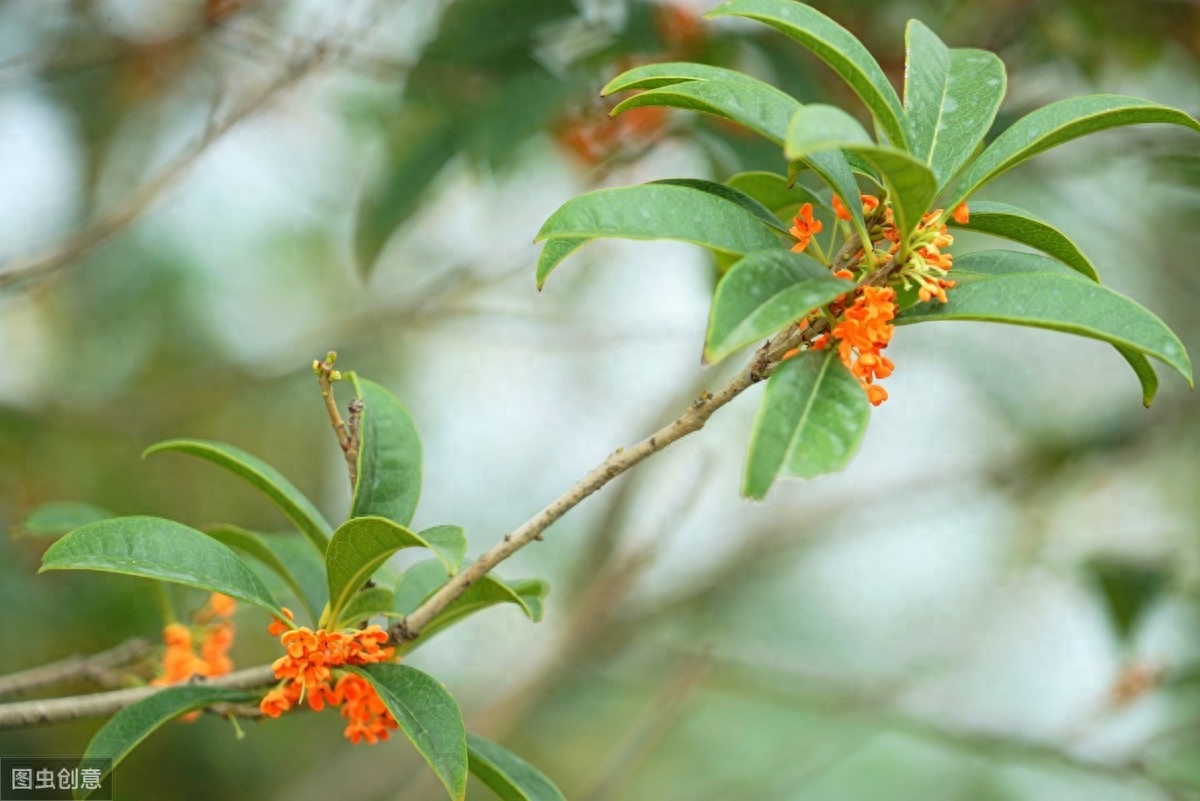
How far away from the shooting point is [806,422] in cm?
74

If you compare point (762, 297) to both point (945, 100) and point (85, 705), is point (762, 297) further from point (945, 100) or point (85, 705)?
point (85, 705)

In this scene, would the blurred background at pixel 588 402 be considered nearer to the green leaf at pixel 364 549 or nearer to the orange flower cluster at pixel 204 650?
the orange flower cluster at pixel 204 650

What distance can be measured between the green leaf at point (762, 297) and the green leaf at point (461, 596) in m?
0.30

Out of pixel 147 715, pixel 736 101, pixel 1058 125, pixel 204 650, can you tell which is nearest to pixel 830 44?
pixel 736 101

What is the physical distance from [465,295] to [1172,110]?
1513 mm

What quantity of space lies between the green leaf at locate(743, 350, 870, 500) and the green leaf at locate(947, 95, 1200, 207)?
0.60 feet

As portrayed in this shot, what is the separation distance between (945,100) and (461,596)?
585 mm

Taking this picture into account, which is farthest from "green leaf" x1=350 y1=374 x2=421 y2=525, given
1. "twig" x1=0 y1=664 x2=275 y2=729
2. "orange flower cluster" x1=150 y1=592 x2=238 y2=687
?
"orange flower cluster" x1=150 y1=592 x2=238 y2=687

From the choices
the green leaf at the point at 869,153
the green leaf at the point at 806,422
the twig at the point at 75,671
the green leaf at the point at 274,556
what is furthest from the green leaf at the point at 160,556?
the green leaf at the point at 869,153

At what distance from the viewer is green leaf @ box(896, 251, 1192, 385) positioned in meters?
0.75

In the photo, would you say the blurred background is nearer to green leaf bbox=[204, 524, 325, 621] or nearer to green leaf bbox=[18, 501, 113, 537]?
green leaf bbox=[18, 501, 113, 537]

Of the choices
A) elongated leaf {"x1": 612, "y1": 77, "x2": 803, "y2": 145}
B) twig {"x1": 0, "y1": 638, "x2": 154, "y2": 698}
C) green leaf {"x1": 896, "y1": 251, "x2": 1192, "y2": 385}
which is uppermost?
elongated leaf {"x1": 612, "y1": 77, "x2": 803, "y2": 145}

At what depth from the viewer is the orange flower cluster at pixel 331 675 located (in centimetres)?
87

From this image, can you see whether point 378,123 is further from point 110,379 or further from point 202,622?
point 202,622
